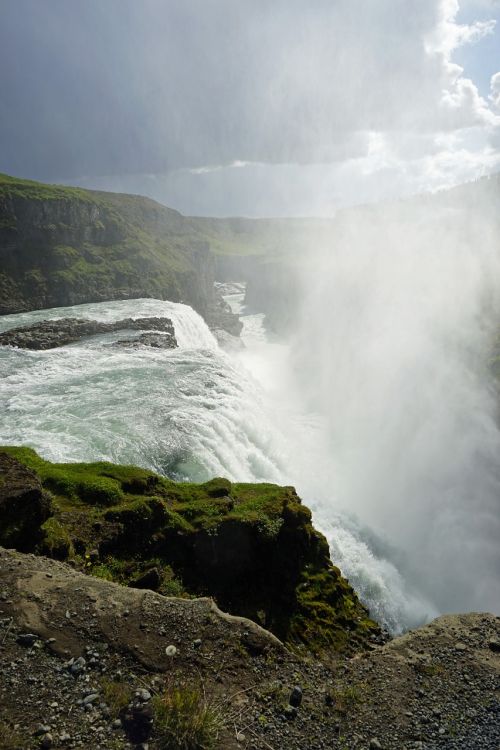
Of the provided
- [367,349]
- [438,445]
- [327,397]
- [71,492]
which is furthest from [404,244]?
[71,492]

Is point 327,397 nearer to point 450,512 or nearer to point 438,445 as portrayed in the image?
point 438,445

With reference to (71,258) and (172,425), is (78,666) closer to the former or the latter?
(172,425)

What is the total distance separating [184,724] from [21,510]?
7696 mm

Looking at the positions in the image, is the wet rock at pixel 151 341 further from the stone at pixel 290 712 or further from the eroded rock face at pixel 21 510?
the stone at pixel 290 712

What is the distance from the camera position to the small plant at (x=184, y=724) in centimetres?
735

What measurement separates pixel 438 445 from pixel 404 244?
281ft

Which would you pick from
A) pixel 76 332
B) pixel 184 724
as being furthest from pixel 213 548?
pixel 76 332

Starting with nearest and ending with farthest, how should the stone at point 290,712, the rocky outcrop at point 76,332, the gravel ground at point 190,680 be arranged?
the gravel ground at point 190,680 → the stone at point 290,712 → the rocky outcrop at point 76,332

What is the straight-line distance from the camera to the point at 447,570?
124 feet

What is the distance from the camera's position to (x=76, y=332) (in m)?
53.8

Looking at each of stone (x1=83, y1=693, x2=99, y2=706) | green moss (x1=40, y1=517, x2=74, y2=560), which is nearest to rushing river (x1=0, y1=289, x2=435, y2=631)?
green moss (x1=40, y1=517, x2=74, y2=560)

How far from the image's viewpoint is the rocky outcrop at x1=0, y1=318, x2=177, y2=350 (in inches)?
1911

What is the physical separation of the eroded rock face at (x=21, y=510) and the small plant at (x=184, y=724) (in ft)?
21.6

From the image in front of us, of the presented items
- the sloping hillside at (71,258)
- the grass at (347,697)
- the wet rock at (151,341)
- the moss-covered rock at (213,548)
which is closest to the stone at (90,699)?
the moss-covered rock at (213,548)
